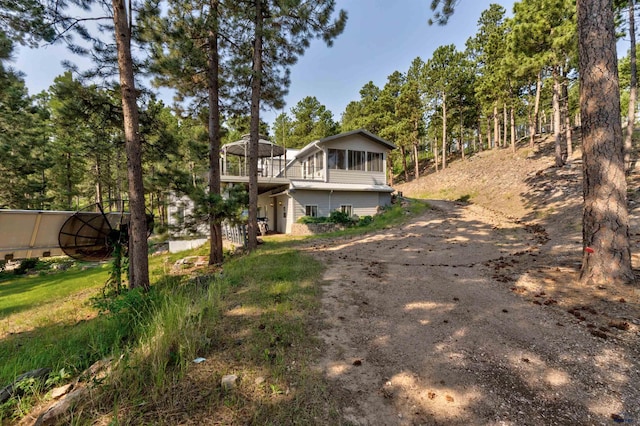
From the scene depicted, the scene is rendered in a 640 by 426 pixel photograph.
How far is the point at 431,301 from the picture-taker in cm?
439

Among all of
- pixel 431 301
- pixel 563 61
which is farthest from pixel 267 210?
pixel 563 61

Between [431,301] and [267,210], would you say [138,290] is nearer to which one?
[431,301]

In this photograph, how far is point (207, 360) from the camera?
2738mm

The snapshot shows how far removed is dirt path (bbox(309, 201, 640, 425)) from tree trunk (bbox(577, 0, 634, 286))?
32.1 inches

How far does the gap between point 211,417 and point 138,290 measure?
4.34m

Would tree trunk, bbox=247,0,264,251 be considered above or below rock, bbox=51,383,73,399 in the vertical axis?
above

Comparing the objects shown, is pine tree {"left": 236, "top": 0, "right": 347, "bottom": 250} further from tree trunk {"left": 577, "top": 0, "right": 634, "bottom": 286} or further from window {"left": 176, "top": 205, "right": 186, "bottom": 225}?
tree trunk {"left": 577, "top": 0, "right": 634, "bottom": 286}

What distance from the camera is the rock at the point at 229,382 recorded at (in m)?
2.36

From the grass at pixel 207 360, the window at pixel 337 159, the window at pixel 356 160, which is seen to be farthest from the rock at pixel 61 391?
the window at pixel 356 160

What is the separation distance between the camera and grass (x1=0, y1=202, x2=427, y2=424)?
212cm

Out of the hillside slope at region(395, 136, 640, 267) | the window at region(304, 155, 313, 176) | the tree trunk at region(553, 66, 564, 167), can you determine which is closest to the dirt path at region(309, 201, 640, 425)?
the hillside slope at region(395, 136, 640, 267)

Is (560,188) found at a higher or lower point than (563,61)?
lower

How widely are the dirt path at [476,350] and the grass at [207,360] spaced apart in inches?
13.3

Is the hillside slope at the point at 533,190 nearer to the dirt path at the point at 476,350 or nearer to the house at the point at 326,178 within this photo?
the dirt path at the point at 476,350
